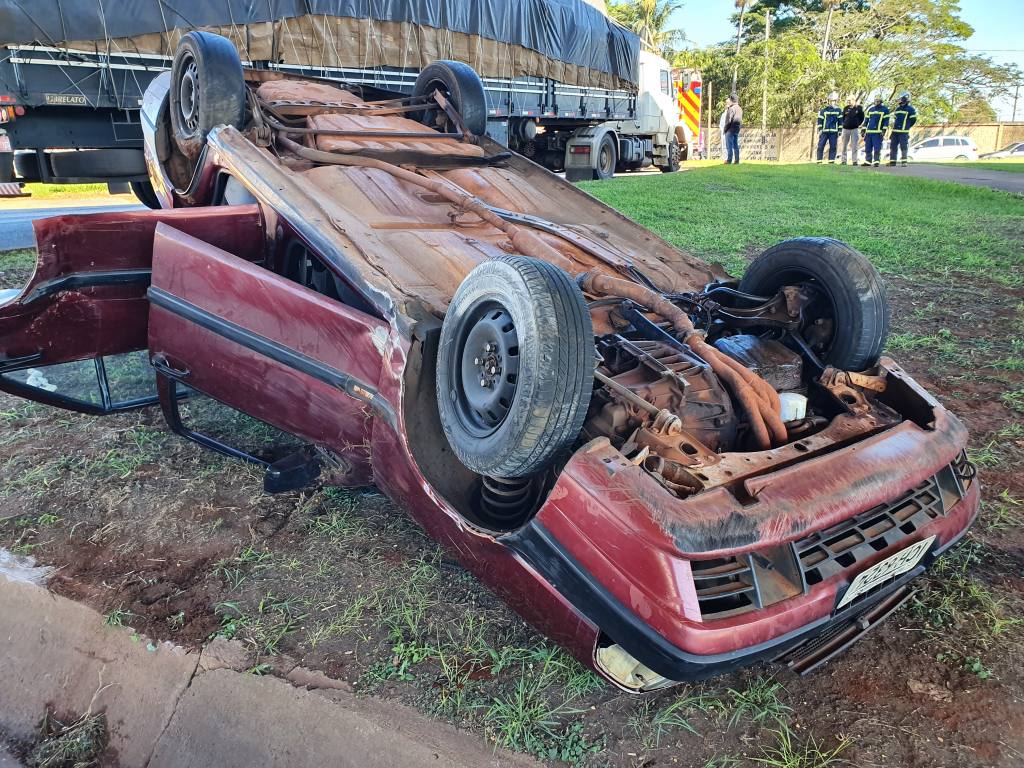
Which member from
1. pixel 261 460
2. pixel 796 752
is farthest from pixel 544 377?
pixel 261 460

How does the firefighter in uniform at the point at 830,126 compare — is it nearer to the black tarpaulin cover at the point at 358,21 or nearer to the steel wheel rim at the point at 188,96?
the black tarpaulin cover at the point at 358,21

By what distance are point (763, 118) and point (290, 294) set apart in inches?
1320

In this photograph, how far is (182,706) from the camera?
2.21m

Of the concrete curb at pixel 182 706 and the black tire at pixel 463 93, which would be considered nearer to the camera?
the concrete curb at pixel 182 706

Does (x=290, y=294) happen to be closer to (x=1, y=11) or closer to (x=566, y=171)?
(x=1, y=11)

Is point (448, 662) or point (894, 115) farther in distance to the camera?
point (894, 115)

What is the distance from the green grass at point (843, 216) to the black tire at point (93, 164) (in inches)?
223

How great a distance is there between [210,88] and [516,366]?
2578 mm

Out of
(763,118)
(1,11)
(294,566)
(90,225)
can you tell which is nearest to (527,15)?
(1,11)

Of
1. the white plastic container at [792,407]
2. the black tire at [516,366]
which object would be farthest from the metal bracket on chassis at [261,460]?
the white plastic container at [792,407]

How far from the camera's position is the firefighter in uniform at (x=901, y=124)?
18.2 metres

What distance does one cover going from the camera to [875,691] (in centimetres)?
206

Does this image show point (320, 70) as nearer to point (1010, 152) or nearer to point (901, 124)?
point (901, 124)

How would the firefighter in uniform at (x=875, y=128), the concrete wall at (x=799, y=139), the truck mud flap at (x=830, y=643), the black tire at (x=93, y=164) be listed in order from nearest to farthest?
the truck mud flap at (x=830, y=643), the black tire at (x=93, y=164), the firefighter in uniform at (x=875, y=128), the concrete wall at (x=799, y=139)
